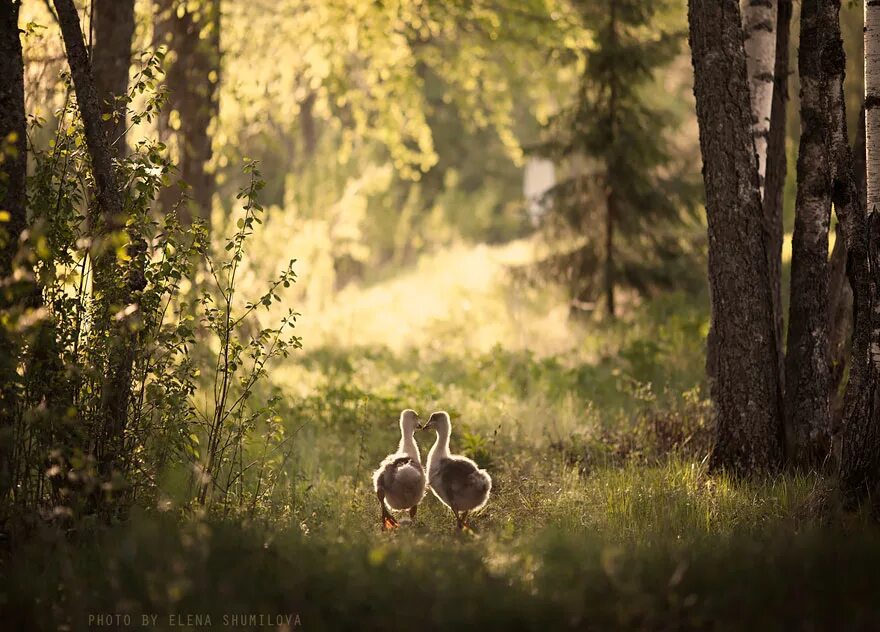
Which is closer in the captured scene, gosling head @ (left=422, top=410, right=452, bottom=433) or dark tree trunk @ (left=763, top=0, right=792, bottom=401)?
gosling head @ (left=422, top=410, right=452, bottom=433)

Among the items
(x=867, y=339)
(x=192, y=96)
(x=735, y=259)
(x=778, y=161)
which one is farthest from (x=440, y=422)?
(x=192, y=96)

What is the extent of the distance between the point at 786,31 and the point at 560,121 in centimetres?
600

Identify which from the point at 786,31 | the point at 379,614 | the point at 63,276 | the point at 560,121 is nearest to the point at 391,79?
the point at 560,121

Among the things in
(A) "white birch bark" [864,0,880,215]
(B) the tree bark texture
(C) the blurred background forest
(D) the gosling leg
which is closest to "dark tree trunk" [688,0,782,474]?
(C) the blurred background forest

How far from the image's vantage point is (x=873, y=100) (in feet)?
19.4

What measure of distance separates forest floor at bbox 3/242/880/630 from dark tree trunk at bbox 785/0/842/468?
0.62 meters

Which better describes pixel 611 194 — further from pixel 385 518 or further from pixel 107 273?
pixel 107 273

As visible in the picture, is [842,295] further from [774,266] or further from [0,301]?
[0,301]

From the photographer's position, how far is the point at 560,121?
46.4 ft

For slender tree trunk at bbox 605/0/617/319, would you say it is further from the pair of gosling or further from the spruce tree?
the pair of gosling

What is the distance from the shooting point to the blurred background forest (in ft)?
14.5

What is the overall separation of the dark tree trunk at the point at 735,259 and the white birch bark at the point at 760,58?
3.73 ft

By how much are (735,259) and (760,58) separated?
219 centimetres

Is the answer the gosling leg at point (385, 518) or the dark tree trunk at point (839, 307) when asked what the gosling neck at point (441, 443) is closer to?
the gosling leg at point (385, 518)
